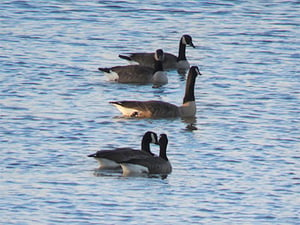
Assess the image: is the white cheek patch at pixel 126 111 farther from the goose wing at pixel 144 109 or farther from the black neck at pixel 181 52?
the black neck at pixel 181 52

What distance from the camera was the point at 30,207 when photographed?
51.3ft

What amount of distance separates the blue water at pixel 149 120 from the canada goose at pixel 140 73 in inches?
8.6

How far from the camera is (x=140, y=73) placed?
26.7 metres

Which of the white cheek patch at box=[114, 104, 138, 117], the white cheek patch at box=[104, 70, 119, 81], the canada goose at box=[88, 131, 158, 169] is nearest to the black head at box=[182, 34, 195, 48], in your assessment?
the white cheek patch at box=[104, 70, 119, 81]

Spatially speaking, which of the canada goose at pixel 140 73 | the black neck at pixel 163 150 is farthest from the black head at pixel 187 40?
the black neck at pixel 163 150

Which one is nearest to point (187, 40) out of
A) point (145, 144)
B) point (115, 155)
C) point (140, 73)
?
point (140, 73)

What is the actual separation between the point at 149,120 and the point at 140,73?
4.10 meters

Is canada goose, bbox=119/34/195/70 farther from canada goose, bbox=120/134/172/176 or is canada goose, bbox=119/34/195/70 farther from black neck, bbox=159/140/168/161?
canada goose, bbox=120/134/172/176

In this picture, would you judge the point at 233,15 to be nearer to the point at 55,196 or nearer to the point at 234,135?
the point at 234,135

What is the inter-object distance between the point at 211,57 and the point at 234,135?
868cm

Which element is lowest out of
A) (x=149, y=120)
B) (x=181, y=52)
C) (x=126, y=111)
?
(x=149, y=120)

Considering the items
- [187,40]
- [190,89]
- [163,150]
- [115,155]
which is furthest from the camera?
[187,40]

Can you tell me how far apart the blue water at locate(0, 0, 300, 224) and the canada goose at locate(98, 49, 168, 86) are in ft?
0.71

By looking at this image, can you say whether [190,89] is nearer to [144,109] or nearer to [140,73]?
[144,109]
